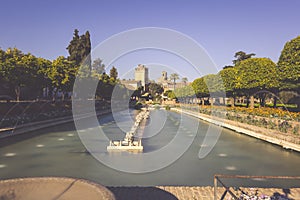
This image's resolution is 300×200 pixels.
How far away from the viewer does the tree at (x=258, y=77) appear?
35.6 m

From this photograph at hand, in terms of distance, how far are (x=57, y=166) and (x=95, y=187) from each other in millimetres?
6803

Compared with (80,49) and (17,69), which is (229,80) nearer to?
(80,49)

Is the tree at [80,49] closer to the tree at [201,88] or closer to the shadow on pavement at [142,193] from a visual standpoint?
the tree at [201,88]

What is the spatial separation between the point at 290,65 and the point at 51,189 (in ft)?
96.8

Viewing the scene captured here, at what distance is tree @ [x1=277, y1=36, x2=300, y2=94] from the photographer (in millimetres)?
27734

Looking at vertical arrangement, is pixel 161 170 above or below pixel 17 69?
below

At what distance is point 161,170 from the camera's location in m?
10.7

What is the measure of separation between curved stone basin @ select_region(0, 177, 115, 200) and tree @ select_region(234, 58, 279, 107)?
113 ft

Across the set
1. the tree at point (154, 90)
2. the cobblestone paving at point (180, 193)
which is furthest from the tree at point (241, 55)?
the cobblestone paving at point (180, 193)

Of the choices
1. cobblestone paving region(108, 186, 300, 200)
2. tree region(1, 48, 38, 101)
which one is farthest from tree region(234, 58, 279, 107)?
cobblestone paving region(108, 186, 300, 200)

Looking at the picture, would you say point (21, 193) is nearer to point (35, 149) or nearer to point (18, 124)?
point (35, 149)

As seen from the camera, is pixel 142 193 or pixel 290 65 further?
pixel 290 65

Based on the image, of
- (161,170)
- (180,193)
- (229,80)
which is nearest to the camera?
(180,193)

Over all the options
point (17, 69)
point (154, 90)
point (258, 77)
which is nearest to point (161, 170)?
point (17, 69)
